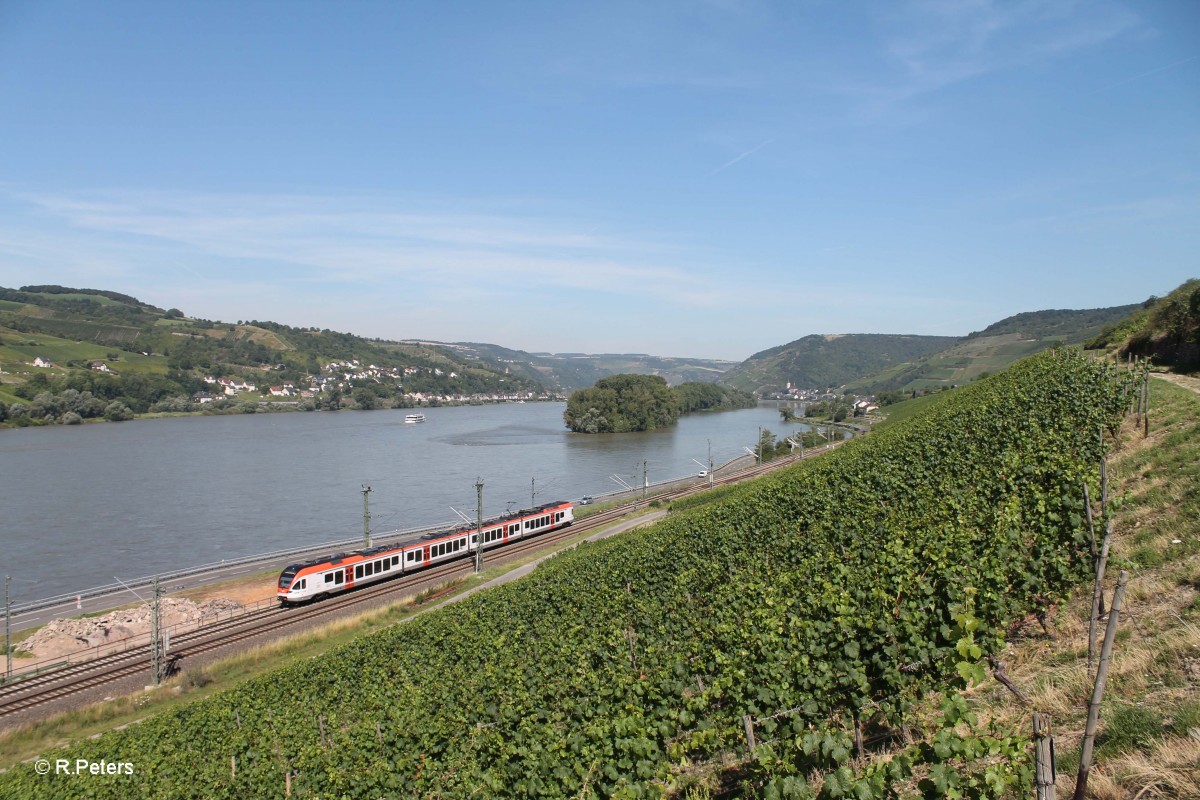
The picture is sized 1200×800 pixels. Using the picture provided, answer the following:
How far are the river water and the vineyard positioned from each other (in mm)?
28493

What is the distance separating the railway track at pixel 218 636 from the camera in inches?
856

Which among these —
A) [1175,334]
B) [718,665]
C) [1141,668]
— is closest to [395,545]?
[718,665]

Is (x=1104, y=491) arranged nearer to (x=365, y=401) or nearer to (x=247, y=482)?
(x=247, y=482)

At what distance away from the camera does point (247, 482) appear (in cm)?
6350

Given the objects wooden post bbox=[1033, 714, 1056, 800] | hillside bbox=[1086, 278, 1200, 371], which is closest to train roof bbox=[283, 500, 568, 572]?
wooden post bbox=[1033, 714, 1056, 800]

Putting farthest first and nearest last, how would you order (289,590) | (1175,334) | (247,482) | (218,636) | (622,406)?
(622,406) → (247,482) → (1175,334) → (289,590) → (218,636)

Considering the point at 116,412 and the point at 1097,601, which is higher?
the point at 1097,601

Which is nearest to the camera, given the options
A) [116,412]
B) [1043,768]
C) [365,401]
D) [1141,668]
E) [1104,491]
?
[1043,768]

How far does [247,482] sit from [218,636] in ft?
135

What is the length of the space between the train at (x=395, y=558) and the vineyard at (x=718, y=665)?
10.3m

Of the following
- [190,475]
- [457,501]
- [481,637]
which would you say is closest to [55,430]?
[190,475]

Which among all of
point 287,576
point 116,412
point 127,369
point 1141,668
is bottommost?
point 287,576

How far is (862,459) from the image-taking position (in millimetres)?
24938

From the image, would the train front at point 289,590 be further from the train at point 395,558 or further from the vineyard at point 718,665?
the vineyard at point 718,665
